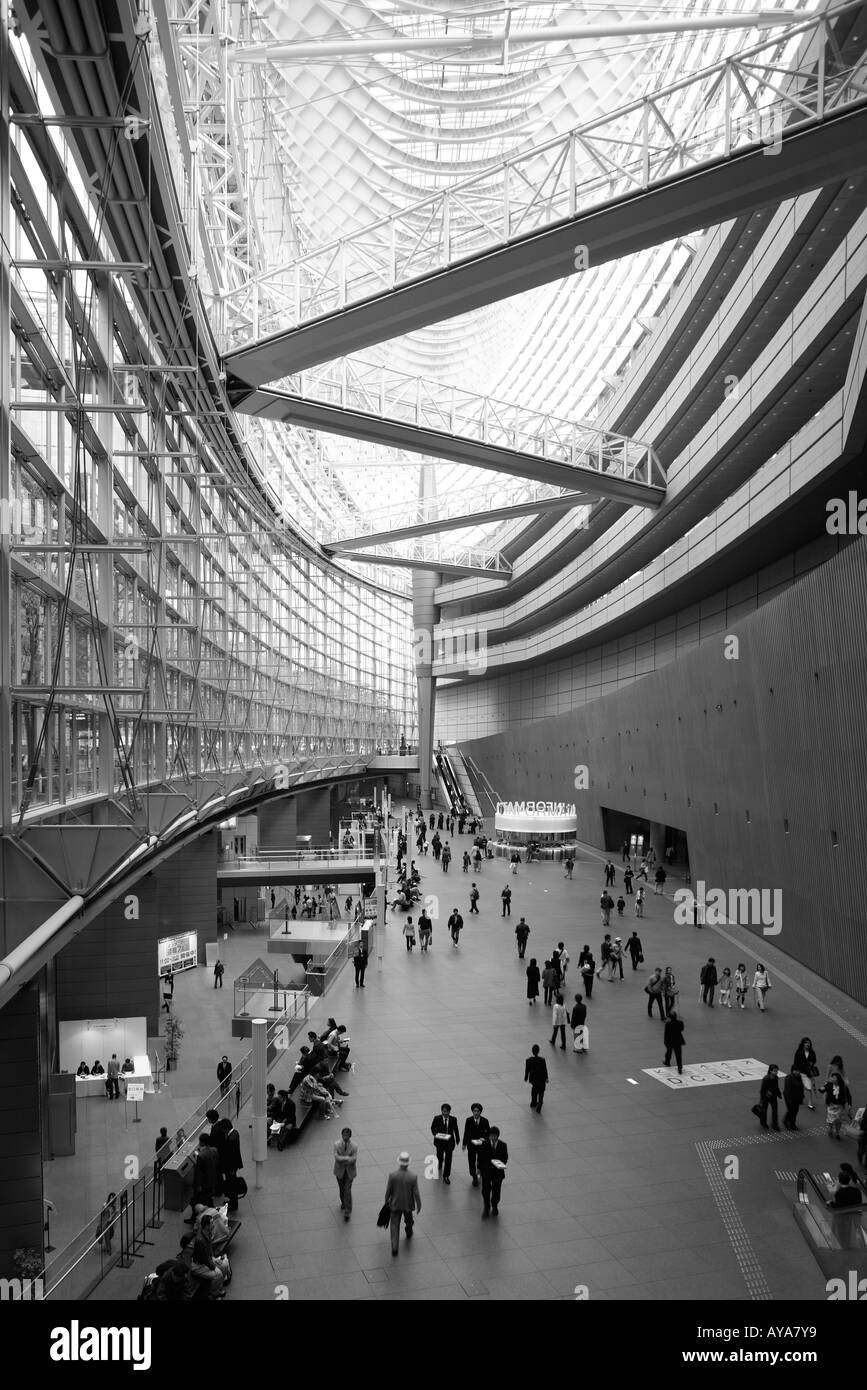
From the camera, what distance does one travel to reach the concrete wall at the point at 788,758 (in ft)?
45.6

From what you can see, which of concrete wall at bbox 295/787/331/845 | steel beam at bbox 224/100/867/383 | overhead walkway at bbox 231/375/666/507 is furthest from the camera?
concrete wall at bbox 295/787/331/845

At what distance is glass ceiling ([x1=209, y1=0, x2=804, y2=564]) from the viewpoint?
2008cm

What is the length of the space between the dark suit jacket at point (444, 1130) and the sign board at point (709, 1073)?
330cm

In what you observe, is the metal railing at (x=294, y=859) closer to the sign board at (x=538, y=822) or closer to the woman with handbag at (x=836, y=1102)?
the sign board at (x=538, y=822)

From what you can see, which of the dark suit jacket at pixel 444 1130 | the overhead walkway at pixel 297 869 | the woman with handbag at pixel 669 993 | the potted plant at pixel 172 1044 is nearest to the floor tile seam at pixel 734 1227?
the dark suit jacket at pixel 444 1130

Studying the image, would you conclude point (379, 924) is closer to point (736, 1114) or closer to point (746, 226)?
point (736, 1114)

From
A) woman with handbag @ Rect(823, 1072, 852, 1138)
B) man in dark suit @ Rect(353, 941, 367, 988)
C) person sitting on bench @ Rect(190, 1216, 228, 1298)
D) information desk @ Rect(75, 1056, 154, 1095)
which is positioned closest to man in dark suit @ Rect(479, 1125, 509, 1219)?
person sitting on bench @ Rect(190, 1216, 228, 1298)

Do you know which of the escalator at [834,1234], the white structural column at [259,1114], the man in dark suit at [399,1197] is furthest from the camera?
the white structural column at [259,1114]

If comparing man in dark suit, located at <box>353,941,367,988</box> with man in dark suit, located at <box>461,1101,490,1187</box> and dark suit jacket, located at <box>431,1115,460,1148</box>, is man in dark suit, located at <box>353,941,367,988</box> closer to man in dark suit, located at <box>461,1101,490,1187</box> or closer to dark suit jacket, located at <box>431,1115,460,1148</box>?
dark suit jacket, located at <box>431,1115,460,1148</box>

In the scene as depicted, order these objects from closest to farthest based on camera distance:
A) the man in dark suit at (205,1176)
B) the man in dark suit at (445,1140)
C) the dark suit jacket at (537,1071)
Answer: the man in dark suit at (205,1176), the man in dark suit at (445,1140), the dark suit jacket at (537,1071)

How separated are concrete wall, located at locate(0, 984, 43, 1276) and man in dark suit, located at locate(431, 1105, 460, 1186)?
4.44m

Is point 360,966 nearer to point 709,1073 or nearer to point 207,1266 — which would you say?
point 709,1073

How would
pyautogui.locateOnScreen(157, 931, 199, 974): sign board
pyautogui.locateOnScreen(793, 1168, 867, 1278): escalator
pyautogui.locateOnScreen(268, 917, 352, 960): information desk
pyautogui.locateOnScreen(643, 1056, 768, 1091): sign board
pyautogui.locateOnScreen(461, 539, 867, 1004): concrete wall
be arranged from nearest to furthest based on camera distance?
pyautogui.locateOnScreen(793, 1168, 867, 1278): escalator → pyautogui.locateOnScreen(643, 1056, 768, 1091): sign board → pyautogui.locateOnScreen(461, 539, 867, 1004): concrete wall → pyautogui.locateOnScreen(268, 917, 352, 960): information desk → pyautogui.locateOnScreen(157, 931, 199, 974): sign board
